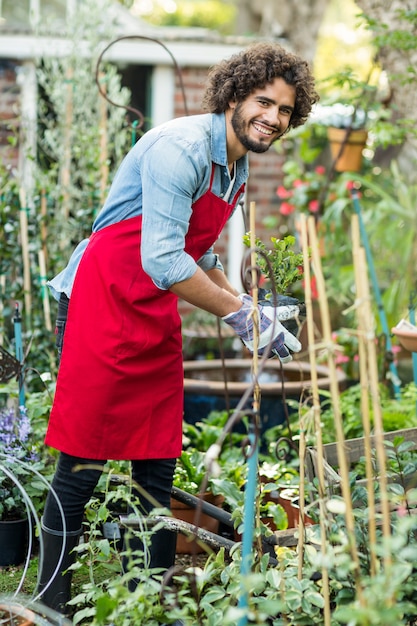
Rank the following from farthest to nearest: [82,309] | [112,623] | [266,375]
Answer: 1. [266,375]
2. [82,309]
3. [112,623]

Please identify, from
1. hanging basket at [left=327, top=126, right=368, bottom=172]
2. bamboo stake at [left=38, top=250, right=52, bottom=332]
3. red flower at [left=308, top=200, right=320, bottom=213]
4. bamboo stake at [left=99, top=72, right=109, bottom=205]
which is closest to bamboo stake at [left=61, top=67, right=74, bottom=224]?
bamboo stake at [left=99, top=72, right=109, bottom=205]

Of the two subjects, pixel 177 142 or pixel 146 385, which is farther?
pixel 146 385

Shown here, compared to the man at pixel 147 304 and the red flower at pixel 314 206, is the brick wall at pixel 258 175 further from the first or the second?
the man at pixel 147 304

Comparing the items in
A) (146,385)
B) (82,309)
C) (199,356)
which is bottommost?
(199,356)

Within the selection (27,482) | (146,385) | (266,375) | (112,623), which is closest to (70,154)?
(266,375)

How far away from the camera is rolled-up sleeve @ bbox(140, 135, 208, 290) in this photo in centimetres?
228

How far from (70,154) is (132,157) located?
130 inches

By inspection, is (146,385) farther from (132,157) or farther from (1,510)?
(1,510)

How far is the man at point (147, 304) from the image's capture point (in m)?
2.37

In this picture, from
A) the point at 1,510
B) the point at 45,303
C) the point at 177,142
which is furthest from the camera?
the point at 45,303

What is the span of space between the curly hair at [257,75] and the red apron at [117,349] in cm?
30

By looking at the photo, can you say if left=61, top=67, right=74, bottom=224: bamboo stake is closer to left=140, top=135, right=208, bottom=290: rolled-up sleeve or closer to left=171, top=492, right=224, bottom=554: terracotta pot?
left=171, top=492, right=224, bottom=554: terracotta pot

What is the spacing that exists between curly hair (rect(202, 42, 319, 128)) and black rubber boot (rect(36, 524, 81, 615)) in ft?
4.60

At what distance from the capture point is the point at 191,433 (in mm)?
4129
